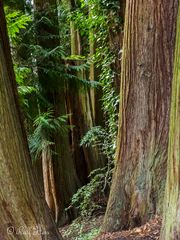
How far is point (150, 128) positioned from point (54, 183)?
16.4 feet

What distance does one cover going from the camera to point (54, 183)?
7.94m

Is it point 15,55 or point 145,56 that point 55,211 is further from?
point 145,56

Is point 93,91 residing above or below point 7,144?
below

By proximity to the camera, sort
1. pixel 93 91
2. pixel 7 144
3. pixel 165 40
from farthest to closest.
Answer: pixel 93 91 < pixel 165 40 < pixel 7 144

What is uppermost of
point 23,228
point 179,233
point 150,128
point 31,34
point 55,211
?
point 31,34

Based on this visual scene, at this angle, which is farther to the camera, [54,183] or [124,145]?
[54,183]

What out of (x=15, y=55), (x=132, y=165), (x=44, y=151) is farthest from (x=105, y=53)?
(x=132, y=165)

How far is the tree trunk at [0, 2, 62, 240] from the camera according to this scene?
2752mm

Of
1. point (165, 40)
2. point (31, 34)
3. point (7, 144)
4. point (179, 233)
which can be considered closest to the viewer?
point (179, 233)

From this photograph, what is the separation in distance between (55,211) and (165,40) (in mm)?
5652
